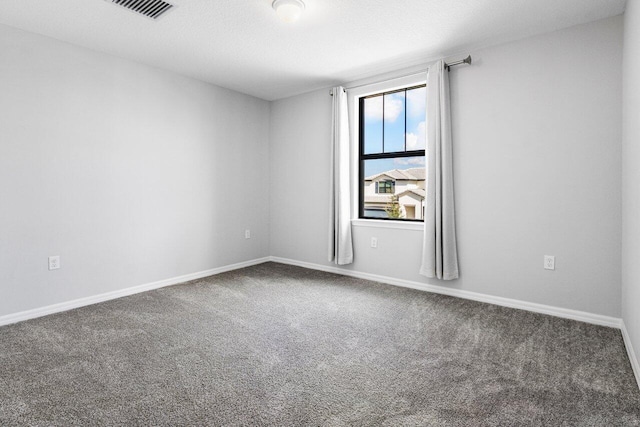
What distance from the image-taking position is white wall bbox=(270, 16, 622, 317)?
2646mm

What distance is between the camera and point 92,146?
3.21 metres

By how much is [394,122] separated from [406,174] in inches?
24.7

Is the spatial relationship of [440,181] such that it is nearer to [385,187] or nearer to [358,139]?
[385,187]

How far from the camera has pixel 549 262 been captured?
2896 millimetres

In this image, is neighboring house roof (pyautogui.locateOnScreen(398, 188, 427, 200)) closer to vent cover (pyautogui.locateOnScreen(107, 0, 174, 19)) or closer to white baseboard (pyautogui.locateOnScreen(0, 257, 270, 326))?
white baseboard (pyautogui.locateOnScreen(0, 257, 270, 326))

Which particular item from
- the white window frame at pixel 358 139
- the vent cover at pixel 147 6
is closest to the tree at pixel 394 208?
the white window frame at pixel 358 139

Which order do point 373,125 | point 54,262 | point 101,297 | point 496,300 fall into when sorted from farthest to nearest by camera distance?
1. point 373,125
2. point 101,297
3. point 496,300
4. point 54,262

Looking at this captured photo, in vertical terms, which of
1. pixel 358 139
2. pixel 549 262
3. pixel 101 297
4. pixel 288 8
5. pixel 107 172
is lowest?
pixel 101 297

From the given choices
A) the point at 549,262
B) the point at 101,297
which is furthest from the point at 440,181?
the point at 101,297

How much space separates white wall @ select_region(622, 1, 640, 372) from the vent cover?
303cm

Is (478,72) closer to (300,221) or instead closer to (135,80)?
(300,221)

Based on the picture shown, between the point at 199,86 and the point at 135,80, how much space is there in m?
0.76

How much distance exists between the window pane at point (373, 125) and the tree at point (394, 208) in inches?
23.6

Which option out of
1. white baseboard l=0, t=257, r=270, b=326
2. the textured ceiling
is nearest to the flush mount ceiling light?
the textured ceiling
